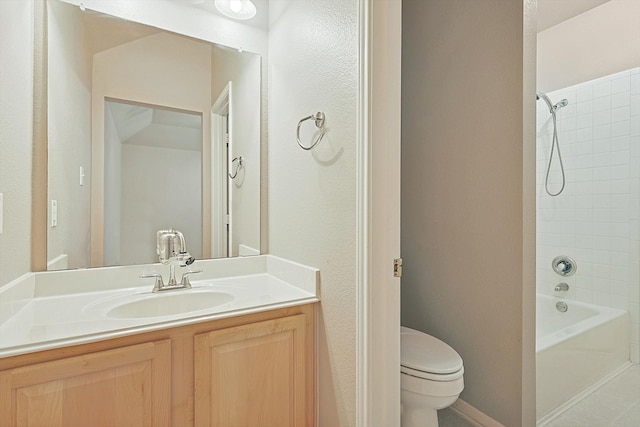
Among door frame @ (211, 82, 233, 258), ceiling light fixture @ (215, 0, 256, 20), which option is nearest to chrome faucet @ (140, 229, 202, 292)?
door frame @ (211, 82, 233, 258)

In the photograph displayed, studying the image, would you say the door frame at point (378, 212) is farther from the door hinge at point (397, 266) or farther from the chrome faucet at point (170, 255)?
the chrome faucet at point (170, 255)

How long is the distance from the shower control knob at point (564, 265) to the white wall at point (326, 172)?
2.19 meters

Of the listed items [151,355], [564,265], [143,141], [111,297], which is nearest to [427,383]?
[151,355]

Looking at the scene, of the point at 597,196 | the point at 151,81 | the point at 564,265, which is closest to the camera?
the point at 151,81

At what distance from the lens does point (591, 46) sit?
7.79 feet

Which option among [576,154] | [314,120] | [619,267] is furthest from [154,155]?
[619,267]

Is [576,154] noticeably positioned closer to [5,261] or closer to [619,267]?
[619,267]

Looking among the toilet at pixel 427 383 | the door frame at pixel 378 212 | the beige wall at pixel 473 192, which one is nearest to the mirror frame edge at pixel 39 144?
the door frame at pixel 378 212

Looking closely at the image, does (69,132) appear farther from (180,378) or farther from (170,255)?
(180,378)

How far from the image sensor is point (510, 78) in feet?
4.62

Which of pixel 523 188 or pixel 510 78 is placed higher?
pixel 510 78

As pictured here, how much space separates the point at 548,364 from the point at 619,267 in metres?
1.13

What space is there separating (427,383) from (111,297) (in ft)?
4.48

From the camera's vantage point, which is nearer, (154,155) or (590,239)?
(154,155)
